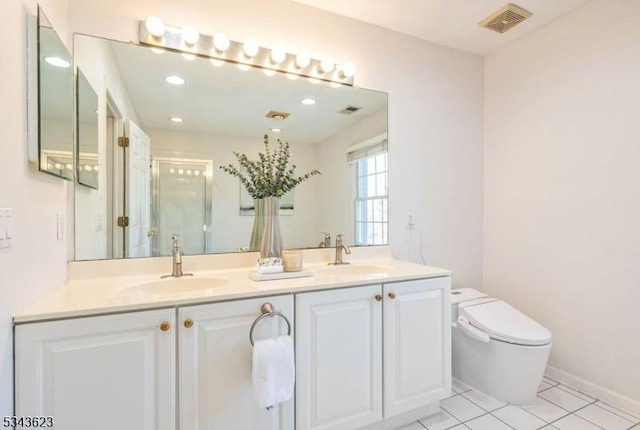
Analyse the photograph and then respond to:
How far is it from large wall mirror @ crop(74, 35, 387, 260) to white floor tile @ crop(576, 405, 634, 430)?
1530mm

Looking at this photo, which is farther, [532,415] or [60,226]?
[532,415]

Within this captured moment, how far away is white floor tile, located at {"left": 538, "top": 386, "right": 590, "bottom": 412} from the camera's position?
6.34 ft

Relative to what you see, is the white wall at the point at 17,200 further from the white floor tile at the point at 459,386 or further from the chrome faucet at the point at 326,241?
the white floor tile at the point at 459,386

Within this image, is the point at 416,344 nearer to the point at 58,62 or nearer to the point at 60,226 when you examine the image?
Answer: the point at 60,226

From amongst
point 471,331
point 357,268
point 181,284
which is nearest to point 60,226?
point 181,284

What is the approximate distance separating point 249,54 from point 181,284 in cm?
131

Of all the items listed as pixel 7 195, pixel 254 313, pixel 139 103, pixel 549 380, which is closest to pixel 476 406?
pixel 549 380

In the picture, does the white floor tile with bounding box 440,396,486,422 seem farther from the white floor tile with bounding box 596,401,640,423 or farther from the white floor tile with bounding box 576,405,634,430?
the white floor tile with bounding box 596,401,640,423

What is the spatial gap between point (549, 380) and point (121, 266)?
2794 mm

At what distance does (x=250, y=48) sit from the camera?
6.02 feet

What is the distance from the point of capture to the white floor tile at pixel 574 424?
1.73 m

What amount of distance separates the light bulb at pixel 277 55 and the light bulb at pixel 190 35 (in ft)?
1.39

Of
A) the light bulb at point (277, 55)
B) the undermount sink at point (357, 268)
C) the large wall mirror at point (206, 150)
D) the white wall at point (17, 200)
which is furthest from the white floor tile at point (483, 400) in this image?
the light bulb at point (277, 55)

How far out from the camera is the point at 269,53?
1.92 metres
